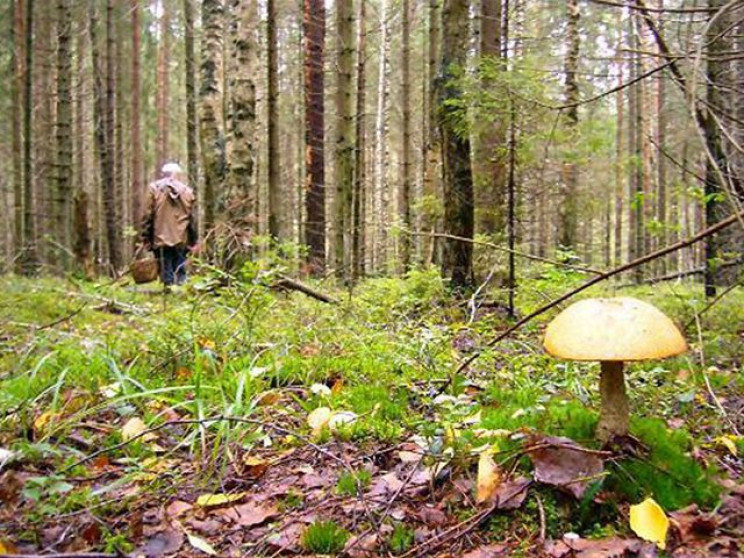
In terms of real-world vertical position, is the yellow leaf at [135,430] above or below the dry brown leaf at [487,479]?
below

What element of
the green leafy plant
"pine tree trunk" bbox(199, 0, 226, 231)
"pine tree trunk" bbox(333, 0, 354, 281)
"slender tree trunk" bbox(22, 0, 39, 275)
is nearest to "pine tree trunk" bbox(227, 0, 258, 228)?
"pine tree trunk" bbox(199, 0, 226, 231)

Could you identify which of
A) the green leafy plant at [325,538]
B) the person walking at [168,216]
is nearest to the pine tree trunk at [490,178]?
the person walking at [168,216]

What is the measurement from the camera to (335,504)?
2.44 m

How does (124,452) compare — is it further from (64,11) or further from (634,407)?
(64,11)

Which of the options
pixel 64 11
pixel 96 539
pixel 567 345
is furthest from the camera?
pixel 64 11

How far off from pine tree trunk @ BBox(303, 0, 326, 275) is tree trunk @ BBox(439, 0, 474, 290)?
5028mm

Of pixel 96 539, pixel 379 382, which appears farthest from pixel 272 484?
pixel 379 382

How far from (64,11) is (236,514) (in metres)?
13.0

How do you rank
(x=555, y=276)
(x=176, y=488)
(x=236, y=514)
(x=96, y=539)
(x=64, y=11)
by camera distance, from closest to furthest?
1. (x=96, y=539)
2. (x=236, y=514)
3. (x=176, y=488)
4. (x=555, y=276)
5. (x=64, y=11)

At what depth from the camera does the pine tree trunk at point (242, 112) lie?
8.15 m

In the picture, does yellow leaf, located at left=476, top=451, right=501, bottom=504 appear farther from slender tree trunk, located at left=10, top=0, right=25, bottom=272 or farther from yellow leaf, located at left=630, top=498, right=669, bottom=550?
slender tree trunk, located at left=10, top=0, right=25, bottom=272

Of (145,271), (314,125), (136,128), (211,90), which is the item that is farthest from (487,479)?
(136,128)

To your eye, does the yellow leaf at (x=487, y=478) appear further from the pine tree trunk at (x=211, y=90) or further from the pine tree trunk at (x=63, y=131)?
the pine tree trunk at (x=63, y=131)

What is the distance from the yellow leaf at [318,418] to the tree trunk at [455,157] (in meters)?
4.01
